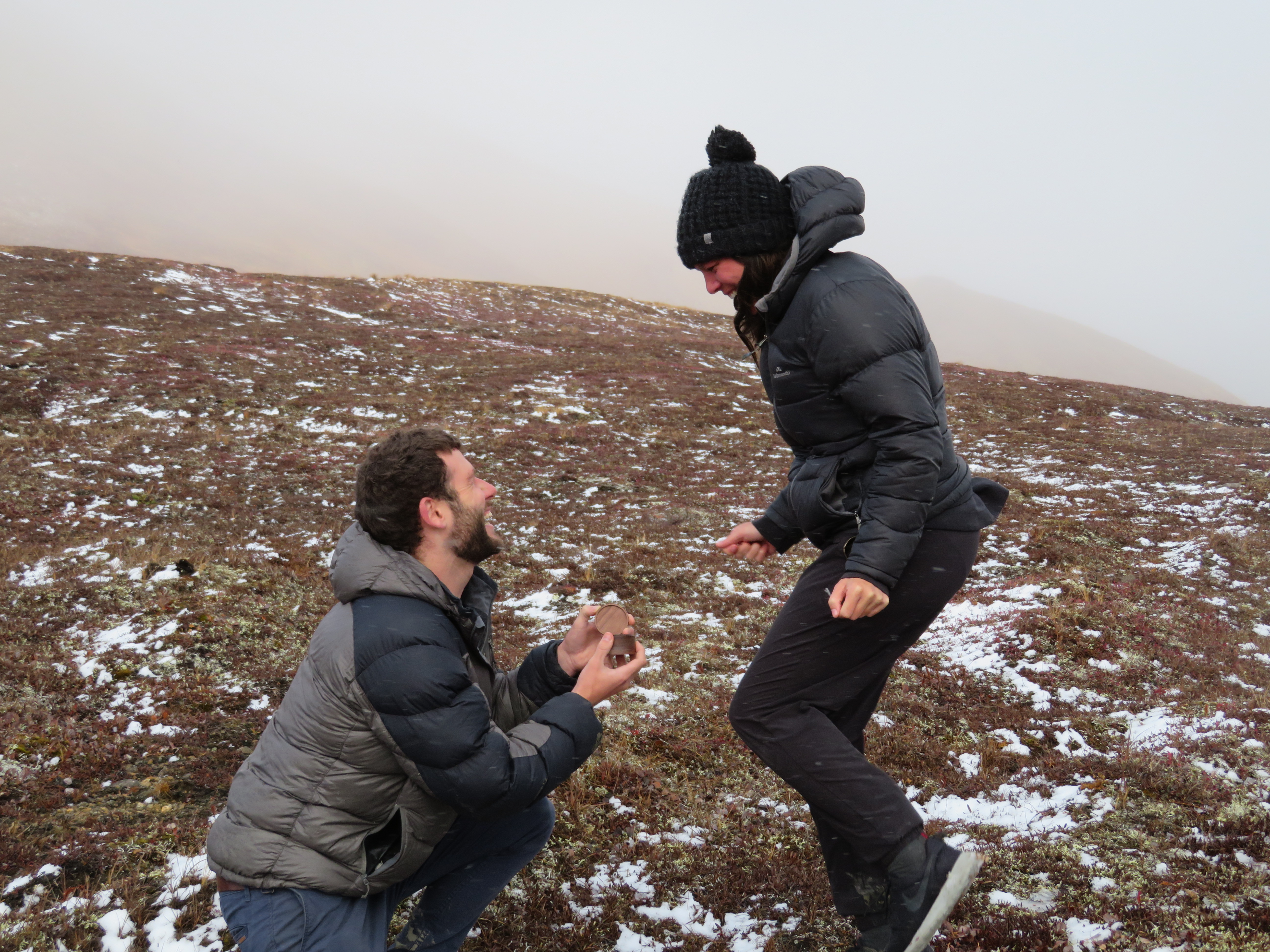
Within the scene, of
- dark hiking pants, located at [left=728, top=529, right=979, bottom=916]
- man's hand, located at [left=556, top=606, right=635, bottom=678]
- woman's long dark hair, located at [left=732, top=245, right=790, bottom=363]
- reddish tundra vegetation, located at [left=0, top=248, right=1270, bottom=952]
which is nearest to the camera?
dark hiking pants, located at [left=728, top=529, right=979, bottom=916]

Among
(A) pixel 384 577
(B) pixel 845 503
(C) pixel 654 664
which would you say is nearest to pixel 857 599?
(B) pixel 845 503

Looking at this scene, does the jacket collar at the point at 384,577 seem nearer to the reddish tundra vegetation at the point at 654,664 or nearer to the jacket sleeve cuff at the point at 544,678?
the jacket sleeve cuff at the point at 544,678

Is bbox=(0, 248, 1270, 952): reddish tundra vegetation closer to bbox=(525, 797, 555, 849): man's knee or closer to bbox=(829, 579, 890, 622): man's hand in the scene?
bbox=(525, 797, 555, 849): man's knee

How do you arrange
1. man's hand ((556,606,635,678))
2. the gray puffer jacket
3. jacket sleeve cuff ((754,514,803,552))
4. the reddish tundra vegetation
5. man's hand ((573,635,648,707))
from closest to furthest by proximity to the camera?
1. the gray puffer jacket
2. man's hand ((573,635,648,707))
3. man's hand ((556,606,635,678))
4. jacket sleeve cuff ((754,514,803,552))
5. the reddish tundra vegetation

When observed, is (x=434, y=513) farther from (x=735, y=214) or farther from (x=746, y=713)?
(x=735, y=214)

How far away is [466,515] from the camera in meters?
A: 3.17

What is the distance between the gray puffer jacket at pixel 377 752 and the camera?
8.98ft

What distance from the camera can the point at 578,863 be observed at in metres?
4.62

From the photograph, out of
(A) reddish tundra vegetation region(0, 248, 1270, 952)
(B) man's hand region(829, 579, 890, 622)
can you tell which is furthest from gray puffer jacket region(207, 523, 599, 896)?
(A) reddish tundra vegetation region(0, 248, 1270, 952)

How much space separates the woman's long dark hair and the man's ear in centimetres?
147

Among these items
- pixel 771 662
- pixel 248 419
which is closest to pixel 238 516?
pixel 248 419

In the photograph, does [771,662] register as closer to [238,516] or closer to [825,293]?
[825,293]

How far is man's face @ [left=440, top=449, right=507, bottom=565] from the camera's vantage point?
3152 mm

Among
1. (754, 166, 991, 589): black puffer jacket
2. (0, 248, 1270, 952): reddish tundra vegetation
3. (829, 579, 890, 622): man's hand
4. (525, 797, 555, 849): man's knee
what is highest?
(754, 166, 991, 589): black puffer jacket
